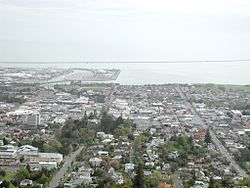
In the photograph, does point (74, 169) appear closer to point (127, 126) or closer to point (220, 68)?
point (127, 126)

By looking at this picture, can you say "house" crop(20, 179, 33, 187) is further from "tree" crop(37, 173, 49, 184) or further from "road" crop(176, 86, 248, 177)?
"road" crop(176, 86, 248, 177)

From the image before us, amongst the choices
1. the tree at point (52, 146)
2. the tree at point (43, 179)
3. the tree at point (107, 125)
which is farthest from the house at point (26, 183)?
the tree at point (107, 125)

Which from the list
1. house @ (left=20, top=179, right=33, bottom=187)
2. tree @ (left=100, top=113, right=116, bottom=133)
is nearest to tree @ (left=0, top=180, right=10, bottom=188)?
house @ (left=20, top=179, right=33, bottom=187)

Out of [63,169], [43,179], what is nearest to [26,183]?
[43,179]

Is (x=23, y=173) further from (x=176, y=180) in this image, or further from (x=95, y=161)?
(x=176, y=180)

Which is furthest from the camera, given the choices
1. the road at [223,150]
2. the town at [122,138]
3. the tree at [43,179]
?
the road at [223,150]

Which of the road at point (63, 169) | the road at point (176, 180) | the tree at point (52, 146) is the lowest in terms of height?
the road at point (63, 169)

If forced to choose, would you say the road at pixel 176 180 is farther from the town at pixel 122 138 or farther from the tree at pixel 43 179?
the tree at pixel 43 179

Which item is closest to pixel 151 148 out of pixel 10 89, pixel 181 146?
pixel 181 146
